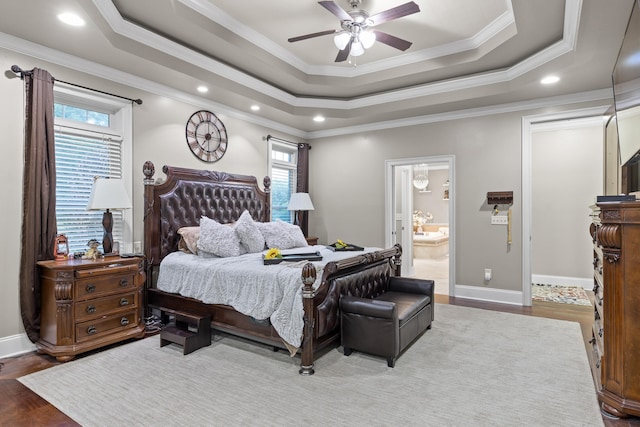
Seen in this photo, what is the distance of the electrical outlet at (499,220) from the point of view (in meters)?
5.00

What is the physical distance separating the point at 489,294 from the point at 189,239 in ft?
13.6

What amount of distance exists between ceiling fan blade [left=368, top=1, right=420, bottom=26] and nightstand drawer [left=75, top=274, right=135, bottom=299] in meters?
3.25

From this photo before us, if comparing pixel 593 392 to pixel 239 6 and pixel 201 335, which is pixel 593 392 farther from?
pixel 239 6

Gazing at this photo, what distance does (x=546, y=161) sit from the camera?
6090 millimetres

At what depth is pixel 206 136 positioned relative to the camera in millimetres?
4867

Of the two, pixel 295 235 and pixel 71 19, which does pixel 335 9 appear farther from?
pixel 295 235

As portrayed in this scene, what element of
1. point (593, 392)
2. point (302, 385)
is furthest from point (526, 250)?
point (302, 385)

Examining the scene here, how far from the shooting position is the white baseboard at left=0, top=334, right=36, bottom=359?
3067 mm

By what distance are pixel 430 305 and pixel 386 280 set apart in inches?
23.9

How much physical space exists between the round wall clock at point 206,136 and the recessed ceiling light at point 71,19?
5.71 ft

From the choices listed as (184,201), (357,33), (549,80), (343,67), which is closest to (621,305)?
(357,33)

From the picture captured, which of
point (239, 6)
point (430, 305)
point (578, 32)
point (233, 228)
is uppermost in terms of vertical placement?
point (239, 6)

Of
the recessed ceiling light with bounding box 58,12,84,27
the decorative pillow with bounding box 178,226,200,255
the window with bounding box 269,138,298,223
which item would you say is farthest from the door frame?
the recessed ceiling light with bounding box 58,12,84,27

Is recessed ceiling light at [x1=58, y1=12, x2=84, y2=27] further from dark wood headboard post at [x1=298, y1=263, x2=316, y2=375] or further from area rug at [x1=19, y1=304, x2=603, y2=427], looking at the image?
area rug at [x1=19, y1=304, x2=603, y2=427]
